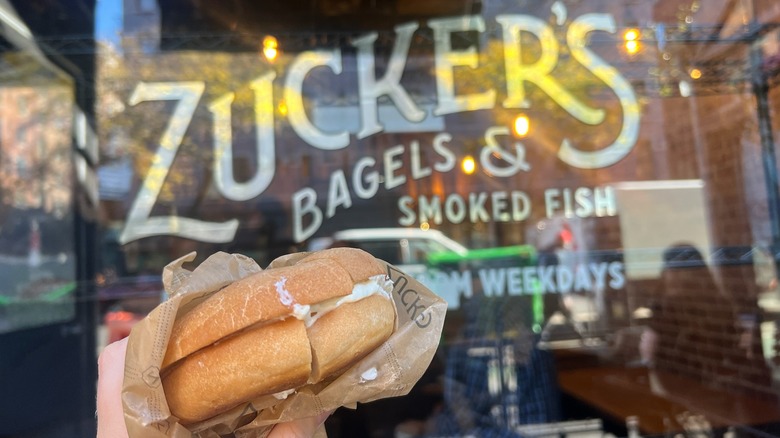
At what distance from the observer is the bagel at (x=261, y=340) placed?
104cm

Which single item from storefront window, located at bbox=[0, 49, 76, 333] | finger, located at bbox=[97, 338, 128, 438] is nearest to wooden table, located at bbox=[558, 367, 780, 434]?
finger, located at bbox=[97, 338, 128, 438]

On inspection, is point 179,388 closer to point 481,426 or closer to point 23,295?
point 481,426

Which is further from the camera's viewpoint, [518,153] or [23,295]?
[518,153]

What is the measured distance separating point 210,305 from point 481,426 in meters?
2.47

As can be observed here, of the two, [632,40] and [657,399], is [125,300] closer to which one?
[657,399]

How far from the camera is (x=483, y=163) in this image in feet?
12.6

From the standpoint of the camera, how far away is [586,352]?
13.6 feet

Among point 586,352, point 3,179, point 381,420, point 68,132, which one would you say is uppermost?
point 68,132

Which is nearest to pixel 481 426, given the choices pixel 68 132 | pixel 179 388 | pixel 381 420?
pixel 381 420

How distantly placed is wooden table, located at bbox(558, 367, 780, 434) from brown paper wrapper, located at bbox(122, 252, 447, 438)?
7.92 feet

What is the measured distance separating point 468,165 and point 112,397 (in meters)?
3.11

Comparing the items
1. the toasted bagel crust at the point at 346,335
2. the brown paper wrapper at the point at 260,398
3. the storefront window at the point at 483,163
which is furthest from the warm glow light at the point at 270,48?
the toasted bagel crust at the point at 346,335

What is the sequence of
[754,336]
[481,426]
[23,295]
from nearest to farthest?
[481,426], [23,295], [754,336]

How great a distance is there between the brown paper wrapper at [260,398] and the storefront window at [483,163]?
93.4 inches
